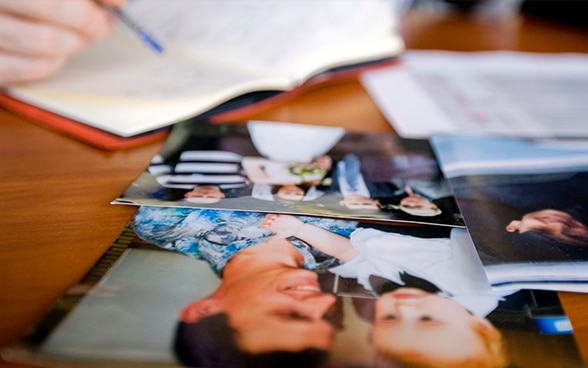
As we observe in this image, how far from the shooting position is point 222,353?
27 centimetres

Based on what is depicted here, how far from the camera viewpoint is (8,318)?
0.30m

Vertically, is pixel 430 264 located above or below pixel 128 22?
below

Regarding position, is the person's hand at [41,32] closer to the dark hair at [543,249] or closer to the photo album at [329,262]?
the photo album at [329,262]

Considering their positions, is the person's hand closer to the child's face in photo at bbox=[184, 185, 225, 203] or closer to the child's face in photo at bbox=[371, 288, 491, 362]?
the child's face in photo at bbox=[184, 185, 225, 203]

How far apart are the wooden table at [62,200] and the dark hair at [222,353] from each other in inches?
3.3

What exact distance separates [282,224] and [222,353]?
5.4 inches

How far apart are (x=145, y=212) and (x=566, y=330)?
28cm

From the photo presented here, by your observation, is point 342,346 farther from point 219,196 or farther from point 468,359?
point 219,196

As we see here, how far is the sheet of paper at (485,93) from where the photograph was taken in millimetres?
621

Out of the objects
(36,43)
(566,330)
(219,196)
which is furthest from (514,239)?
(36,43)

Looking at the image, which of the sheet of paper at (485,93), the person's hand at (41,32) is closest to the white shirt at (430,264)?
the sheet of paper at (485,93)

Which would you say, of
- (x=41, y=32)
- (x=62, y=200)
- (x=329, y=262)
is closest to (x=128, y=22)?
(x=41, y=32)

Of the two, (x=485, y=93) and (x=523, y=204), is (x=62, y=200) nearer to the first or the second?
(x=523, y=204)

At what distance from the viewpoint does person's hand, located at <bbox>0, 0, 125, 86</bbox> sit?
0.52 metres
